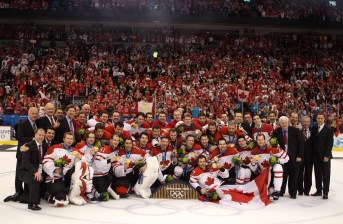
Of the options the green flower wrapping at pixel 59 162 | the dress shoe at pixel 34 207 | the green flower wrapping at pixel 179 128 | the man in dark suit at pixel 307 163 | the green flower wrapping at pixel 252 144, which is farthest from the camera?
the green flower wrapping at pixel 179 128

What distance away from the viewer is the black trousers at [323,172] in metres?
7.84

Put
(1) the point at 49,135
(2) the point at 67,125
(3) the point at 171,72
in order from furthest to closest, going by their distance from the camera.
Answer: (3) the point at 171,72
(2) the point at 67,125
(1) the point at 49,135

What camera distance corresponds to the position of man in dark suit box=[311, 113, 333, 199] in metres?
7.80

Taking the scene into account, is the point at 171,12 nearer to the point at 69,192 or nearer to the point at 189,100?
the point at 189,100

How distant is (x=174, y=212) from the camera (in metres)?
6.73

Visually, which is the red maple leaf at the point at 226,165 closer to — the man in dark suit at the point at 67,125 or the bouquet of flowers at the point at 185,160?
the bouquet of flowers at the point at 185,160

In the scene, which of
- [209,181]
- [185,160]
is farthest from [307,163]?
[185,160]

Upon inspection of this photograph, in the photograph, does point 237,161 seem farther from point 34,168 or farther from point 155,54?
point 155,54

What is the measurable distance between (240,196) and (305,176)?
156cm

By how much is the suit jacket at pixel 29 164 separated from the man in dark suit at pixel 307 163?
16.2 feet

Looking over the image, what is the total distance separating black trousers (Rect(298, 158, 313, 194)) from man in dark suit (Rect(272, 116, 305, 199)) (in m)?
0.33

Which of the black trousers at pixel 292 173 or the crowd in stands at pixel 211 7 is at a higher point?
the crowd in stands at pixel 211 7

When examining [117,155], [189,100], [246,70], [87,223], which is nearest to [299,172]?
[117,155]

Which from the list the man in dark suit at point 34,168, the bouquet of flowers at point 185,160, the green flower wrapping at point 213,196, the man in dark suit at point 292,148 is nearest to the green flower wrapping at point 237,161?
the green flower wrapping at point 213,196
